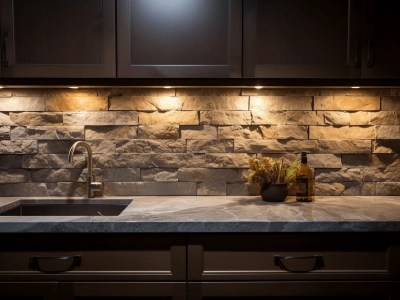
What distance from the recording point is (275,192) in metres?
1.92

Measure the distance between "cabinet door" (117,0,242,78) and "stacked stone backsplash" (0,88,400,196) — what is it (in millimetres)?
357

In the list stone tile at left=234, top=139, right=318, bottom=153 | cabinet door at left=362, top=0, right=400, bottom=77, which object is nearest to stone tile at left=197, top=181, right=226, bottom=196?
stone tile at left=234, top=139, right=318, bottom=153

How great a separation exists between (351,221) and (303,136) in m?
0.74

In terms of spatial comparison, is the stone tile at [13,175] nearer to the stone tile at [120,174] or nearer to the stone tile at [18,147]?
the stone tile at [18,147]

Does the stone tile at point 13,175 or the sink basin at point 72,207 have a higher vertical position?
the stone tile at point 13,175

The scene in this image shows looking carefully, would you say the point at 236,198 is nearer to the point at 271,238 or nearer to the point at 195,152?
the point at 195,152

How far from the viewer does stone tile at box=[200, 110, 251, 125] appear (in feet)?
7.16

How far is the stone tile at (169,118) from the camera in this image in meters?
2.18

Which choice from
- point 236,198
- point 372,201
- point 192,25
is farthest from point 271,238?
point 192,25

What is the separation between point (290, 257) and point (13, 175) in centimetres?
153

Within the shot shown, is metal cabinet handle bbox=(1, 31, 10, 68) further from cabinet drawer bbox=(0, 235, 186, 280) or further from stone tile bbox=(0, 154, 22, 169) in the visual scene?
cabinet drawer bbox=(0, 235, 186, 280)

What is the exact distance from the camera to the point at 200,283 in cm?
155

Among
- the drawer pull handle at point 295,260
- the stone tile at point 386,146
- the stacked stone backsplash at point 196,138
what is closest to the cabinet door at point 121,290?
the drawer pull handle at point 295,260

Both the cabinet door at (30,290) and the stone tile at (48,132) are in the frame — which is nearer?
the cabinet door at (30,290)
